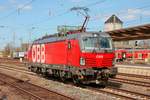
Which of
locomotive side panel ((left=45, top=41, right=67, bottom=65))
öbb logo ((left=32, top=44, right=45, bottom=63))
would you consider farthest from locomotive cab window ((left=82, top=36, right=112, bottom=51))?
öbb logo ((left=32, top=44, right=45, bottom=63))

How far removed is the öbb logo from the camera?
2545 cm

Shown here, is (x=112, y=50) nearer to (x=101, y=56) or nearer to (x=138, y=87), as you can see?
(x=101, y=56)

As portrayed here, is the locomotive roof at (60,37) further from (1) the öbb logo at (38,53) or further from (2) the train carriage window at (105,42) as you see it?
(1) the öbb logo at (38,53)

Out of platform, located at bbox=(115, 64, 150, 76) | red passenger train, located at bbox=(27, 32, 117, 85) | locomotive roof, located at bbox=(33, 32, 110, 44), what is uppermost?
locomotive roof, located at bbox=(33, 32, 110, 44)

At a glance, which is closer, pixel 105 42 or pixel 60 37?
pixel 105 42

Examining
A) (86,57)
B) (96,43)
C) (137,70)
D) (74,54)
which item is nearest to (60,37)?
(74,54)

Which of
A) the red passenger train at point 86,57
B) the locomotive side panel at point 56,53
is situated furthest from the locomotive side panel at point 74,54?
the locomotive side panel at point 56,53

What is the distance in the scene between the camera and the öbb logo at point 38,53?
25453 mm

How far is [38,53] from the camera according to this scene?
2683 cm

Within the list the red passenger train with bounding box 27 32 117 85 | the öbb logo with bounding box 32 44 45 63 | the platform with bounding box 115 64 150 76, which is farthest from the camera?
the platform with bounding box 115 64 150 76

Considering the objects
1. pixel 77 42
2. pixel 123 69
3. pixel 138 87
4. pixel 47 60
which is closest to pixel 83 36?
pixel 77 42

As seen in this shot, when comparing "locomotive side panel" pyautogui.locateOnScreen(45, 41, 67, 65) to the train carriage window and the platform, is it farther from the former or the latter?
the platform

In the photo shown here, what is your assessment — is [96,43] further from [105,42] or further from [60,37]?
[60,37]

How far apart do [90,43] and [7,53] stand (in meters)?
112
